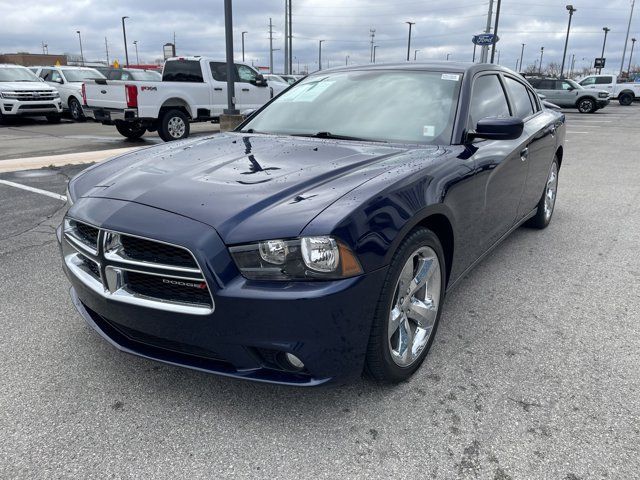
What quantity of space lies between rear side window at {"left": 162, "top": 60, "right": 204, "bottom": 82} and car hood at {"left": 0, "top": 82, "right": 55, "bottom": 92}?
20.6 ft

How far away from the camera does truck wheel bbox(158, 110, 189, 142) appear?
11.9 meters

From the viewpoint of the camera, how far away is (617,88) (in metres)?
35.1

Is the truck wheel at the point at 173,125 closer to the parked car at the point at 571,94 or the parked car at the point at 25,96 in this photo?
the parked car at the point at 25,96

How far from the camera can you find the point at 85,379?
2.62 m

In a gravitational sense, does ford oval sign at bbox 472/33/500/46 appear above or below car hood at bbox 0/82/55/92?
above

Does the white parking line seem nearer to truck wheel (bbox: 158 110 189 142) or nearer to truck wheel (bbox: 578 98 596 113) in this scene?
truck wheel (bbox: 158 110 189 142)

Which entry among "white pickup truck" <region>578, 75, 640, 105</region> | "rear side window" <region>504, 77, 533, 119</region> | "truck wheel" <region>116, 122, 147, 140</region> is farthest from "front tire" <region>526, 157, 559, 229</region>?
"white pickup truck" <region>578, 75, 640, 105</region>

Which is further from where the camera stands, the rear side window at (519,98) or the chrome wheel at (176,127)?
the chrome wheel at (176,127)

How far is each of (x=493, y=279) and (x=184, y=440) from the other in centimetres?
268

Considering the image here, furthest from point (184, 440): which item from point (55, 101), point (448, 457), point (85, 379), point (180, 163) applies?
point (55, 101)

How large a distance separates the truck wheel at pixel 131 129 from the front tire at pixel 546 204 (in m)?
9.47

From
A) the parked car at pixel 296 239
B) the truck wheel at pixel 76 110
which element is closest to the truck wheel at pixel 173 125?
the truck wheel at pixel 76 110

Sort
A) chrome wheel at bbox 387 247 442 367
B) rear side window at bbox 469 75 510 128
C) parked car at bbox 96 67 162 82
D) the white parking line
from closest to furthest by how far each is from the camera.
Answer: chrome wheel at bbox 387 247 442 367, rear side window at bbox 469 75 510 128, the white parking line, parked car at bbox 96 67 162 82

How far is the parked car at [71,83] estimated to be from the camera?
17.7 m
